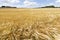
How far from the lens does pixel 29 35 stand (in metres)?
1.58

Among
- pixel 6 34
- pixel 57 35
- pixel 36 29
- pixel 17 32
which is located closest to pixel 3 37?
pixel 6 34

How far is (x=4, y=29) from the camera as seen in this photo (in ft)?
5.42

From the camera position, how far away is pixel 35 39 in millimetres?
1557

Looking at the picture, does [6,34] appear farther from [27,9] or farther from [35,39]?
[27,9]

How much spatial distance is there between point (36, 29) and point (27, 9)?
1539 millimetres

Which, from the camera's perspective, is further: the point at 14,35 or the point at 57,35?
the point at 57,35

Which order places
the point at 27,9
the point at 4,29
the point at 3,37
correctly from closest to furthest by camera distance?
1. the point at 3,37
2. the point at 4,29
3. the point at 27,9

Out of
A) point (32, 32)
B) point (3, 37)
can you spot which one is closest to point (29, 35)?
point (32, 32)

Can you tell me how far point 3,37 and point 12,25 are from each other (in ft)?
0.72

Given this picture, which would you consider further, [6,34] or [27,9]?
[27,9]

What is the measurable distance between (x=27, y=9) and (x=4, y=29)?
5.19 feet

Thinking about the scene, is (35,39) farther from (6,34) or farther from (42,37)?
(6,34)

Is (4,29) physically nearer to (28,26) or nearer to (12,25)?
(12,25)

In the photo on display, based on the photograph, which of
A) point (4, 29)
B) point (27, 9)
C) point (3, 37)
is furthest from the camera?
point (27, 9)
